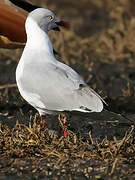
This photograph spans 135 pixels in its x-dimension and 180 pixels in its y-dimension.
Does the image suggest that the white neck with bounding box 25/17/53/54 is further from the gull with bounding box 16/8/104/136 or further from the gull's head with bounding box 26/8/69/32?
the gull with bounding box 16/8/104/136

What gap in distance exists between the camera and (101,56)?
300 inches

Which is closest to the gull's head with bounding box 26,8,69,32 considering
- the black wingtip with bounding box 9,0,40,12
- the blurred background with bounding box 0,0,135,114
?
the black wingtip with bounding box 9,0,40,12

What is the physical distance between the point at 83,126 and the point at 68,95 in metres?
0.97

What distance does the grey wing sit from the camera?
11.6ft

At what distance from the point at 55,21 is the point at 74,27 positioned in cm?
568

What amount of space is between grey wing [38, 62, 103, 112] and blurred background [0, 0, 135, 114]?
1.42 meters

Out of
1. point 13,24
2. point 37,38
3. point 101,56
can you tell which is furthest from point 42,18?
point 101,56

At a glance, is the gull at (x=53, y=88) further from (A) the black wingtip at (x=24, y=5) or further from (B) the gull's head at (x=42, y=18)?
(A) the black wingtip at (x=24, y=5)

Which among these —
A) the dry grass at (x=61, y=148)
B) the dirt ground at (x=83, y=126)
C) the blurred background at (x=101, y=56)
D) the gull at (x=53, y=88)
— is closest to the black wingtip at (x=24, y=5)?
the blurred background at (x=101, y=56)

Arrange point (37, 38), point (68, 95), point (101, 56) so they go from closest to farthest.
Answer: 1. point (68, 95)
2. point (37, 38)
3. point (101, 56)

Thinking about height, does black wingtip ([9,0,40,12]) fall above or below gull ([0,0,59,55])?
above

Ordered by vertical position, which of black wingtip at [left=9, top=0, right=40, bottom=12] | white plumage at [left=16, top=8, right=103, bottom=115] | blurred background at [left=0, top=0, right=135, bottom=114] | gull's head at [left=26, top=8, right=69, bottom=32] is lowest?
blurred background at [left=0, top=0, right=135, bottom=114]

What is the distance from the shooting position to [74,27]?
31.4 feet

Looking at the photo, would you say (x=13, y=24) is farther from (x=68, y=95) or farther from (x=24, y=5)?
(x=68, y=95)
